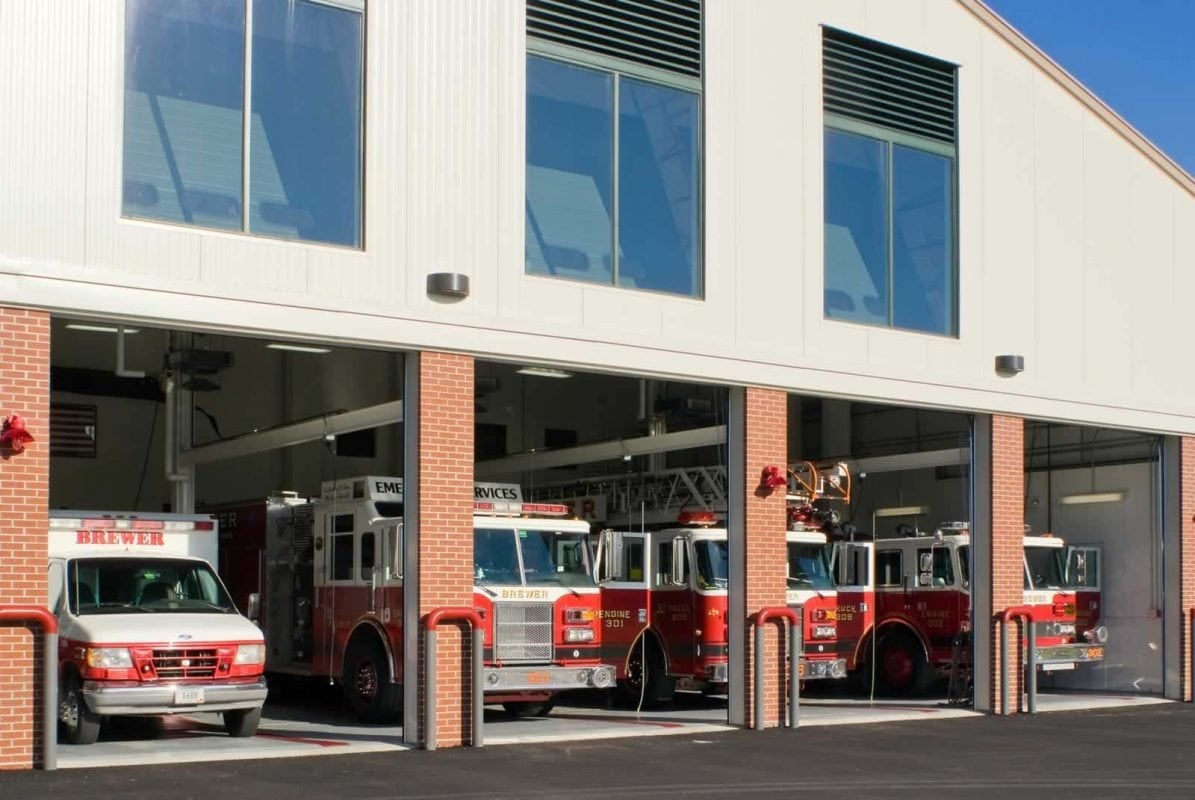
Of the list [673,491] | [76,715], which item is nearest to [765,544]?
[673,491]

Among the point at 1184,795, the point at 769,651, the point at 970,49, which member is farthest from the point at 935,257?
the point at 1184,795

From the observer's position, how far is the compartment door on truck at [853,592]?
2373cm

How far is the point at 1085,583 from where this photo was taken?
2498 cm

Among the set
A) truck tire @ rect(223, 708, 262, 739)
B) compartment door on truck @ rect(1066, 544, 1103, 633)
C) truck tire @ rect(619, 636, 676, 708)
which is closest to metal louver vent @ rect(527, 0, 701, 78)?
truck tire @ rect(223, 708, 262, 739)

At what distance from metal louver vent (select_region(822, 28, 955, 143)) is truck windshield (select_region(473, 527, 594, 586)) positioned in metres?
6.04

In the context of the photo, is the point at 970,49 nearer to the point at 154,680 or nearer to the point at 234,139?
the point at 234,139

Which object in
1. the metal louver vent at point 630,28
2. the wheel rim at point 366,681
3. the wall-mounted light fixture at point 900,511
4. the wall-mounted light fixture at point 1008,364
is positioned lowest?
the wheel rim at point 366,681

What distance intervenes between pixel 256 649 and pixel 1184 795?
27.7 feet

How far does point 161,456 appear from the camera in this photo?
28453mm

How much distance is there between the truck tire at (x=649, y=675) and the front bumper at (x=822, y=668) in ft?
5.87

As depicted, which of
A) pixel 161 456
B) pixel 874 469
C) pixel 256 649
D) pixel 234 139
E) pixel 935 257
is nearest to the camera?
pixel 234 139

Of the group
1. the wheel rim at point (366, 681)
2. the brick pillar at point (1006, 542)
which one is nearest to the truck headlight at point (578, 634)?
the wheel rim at point (366, 681)

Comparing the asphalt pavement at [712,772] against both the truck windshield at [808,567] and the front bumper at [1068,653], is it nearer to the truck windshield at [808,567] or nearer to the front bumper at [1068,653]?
the truck windshield at [808,567]

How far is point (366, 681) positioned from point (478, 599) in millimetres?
1638
